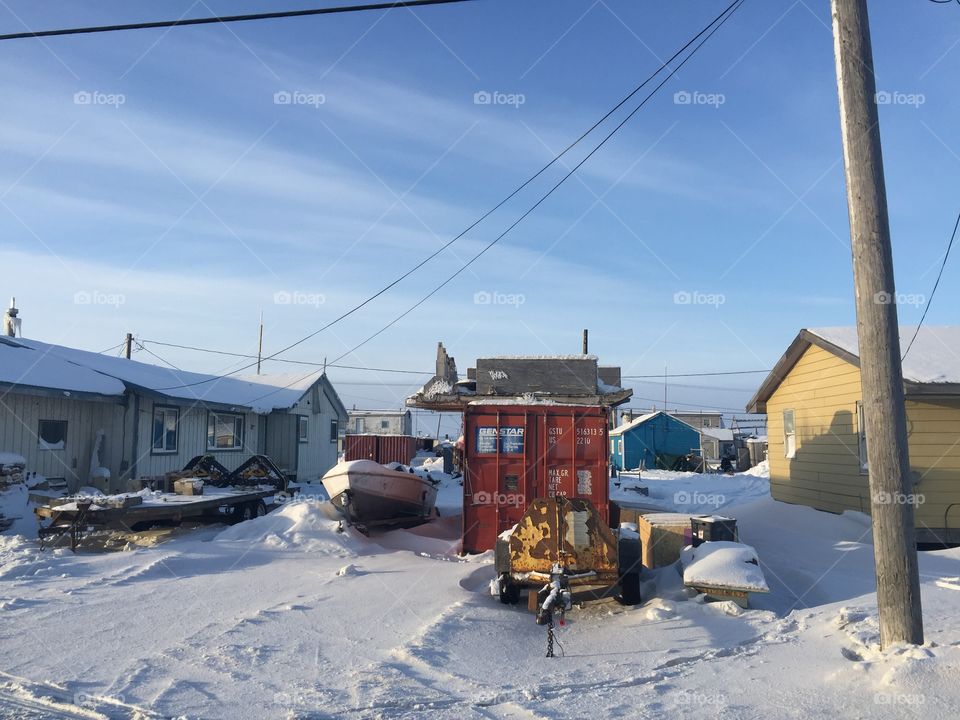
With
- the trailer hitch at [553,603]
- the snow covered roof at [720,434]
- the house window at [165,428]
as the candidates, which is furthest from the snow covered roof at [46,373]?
the snow covered roof at [720,434]

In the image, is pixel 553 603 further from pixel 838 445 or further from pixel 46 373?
pixel 46 373

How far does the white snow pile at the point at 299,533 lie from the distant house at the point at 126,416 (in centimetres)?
637

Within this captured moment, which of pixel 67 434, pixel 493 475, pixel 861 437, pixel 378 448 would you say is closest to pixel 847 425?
pixel 861 437

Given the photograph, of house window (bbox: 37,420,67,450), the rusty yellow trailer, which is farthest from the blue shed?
the rusty yellow trailer

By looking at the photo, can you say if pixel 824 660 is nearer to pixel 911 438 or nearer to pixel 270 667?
pixel 270 667

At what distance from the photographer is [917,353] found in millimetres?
15031

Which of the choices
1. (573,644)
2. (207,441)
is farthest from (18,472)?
(573,644)

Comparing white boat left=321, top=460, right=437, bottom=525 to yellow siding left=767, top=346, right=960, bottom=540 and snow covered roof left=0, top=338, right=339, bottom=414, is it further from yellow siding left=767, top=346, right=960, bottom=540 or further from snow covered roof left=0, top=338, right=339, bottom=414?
yellow siding left=767, top=346, right=960, bottom=540

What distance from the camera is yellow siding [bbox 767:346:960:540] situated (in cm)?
1401

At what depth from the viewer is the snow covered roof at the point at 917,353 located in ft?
43.8

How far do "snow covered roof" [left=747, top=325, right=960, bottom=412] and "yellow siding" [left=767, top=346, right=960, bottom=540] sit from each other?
1.17ft

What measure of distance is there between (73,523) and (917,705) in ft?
41.1

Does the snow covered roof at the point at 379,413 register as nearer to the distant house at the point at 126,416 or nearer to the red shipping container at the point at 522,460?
the distant house at the point at 126,416

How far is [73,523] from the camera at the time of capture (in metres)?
12.9
